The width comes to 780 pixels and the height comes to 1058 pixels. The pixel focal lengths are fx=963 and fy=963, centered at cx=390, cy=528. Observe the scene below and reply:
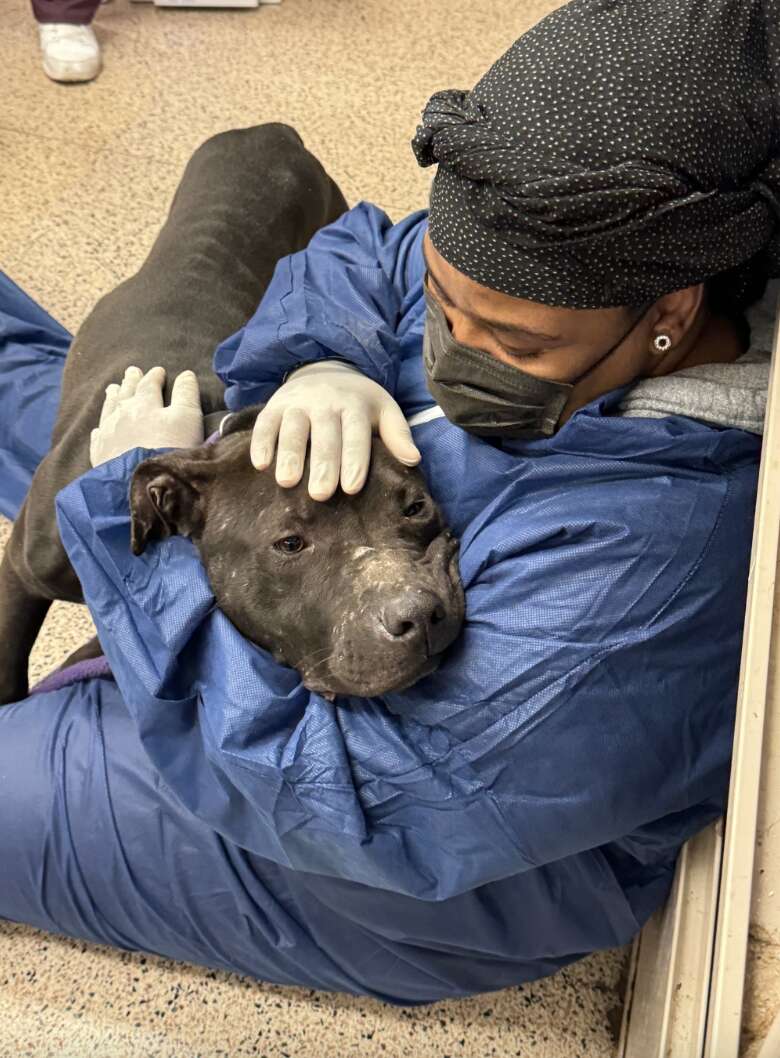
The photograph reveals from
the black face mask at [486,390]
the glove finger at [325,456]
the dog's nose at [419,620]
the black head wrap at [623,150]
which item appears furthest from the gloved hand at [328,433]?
the black head wrap at [623,150]

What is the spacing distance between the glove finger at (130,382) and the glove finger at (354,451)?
2.08 feet

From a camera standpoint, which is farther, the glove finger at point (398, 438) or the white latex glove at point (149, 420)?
the white latex glove at point (149, 420)

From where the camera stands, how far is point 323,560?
136 centimetres

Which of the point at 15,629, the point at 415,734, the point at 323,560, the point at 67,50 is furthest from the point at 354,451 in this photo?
the point at 67,50

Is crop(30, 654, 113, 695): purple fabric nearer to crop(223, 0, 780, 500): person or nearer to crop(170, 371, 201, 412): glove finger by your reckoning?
crop(170, 371, 201, 412): glove finger

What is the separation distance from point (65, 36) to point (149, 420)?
2.50 metres

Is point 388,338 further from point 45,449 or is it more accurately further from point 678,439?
point 45,449

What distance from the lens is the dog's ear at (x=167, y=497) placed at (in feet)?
4.57

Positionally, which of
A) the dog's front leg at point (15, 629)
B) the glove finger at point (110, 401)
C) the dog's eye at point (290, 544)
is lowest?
the dog's front leg at point (15, 629)

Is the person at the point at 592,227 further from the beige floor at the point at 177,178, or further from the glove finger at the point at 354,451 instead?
the beige floor at the point at 177,178

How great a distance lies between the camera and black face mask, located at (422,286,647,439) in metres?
1.27

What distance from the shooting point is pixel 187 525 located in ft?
4.91

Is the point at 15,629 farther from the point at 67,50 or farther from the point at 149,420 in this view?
the point at 67,50

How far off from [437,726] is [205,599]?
1.21 ft
